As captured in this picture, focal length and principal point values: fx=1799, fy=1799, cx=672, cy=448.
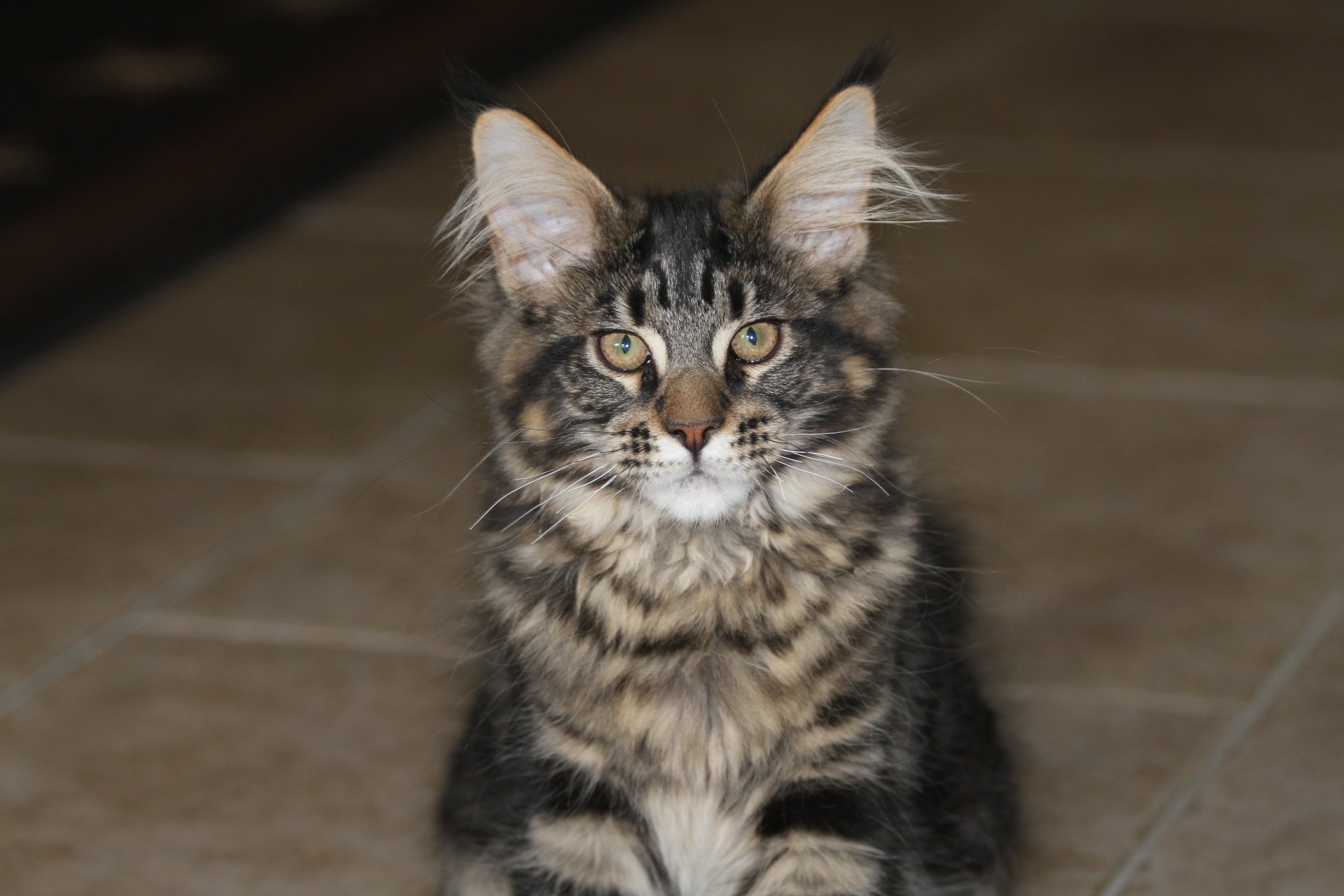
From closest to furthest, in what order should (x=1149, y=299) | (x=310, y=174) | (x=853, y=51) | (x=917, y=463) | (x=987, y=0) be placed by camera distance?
1. (x=917, y=463)
2. (x=1149, y=299)
3. (x=310, y=174)
4. (x=853, y=51)
5. (x=987, y=0)

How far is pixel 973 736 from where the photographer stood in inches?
74.6

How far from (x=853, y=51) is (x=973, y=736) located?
11.8 ft

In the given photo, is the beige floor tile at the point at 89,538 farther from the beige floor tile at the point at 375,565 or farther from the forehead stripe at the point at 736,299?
the forehead stripe at the point at 736,299

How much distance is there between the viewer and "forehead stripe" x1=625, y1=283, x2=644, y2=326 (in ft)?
5.47

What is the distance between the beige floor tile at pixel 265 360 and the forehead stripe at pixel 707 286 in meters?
1.54

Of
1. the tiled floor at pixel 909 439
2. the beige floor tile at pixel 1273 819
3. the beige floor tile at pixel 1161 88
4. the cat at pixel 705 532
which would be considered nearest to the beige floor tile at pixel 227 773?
the tiled floor at pixel 909 439

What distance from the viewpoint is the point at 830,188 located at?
174cm

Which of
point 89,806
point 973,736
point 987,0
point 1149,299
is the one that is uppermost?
point 987,0

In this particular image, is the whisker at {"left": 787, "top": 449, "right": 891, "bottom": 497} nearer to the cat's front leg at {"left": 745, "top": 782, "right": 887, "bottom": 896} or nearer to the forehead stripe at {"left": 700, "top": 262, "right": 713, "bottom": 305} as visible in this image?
the forehead stripe at {"left": 700, "top": 262, "right": 713, "bottom": 305}

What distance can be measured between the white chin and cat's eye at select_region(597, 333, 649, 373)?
114 millimetres

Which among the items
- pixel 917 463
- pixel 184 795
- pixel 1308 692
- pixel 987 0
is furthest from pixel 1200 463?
pixel 987 0

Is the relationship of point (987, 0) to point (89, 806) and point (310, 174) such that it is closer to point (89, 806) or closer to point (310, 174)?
point (310, 174)

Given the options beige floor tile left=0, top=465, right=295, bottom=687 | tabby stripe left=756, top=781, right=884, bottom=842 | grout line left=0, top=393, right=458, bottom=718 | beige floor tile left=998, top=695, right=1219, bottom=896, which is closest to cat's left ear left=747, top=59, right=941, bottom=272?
tabby stripe left=756, top=781, right=884, bottom=842

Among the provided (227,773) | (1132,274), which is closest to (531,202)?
(227,773)
